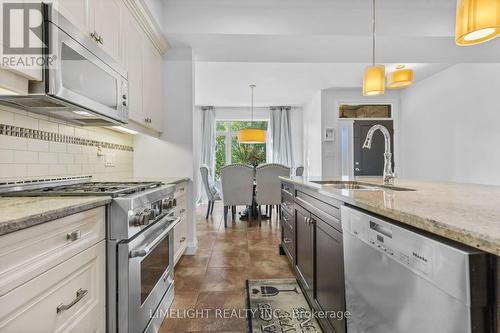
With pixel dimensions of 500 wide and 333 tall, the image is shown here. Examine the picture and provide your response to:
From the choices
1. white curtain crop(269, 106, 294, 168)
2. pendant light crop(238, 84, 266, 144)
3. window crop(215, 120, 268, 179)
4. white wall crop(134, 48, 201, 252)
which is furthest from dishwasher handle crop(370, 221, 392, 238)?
window crop(215, 120, 268, 179)

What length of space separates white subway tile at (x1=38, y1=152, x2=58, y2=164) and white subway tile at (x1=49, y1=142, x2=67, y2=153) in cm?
3

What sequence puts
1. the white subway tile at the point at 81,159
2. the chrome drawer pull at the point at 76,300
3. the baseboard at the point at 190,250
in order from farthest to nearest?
1. the baseboard at the point at 190,250
2. the white subway tile at the point at 81,159
3. the chrome drawer pull at the point at 76,300

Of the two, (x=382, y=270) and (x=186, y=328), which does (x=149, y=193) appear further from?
(x=382, y=270)

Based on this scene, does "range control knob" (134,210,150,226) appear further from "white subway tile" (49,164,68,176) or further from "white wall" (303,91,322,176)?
"white wall" (303,91,322,176)

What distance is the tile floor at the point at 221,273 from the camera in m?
1.67

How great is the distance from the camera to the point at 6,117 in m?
1.30

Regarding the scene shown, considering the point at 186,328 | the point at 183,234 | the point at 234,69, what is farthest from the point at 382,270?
the point at 234,69

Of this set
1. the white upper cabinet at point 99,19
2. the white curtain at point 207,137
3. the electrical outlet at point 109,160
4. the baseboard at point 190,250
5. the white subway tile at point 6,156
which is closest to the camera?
the white subway tile at point 6,156

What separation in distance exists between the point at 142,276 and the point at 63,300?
1.54 ft

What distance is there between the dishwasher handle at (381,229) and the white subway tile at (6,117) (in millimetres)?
1749

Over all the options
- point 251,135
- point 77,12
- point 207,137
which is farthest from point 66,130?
point 207,137

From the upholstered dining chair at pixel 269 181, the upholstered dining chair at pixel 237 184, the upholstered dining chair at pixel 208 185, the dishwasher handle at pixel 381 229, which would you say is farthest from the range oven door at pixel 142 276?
the upholstered dining chair at pixel 208 185

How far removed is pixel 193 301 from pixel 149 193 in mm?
957

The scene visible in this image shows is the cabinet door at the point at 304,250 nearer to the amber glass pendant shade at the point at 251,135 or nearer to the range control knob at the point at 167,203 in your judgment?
the range control knob at the point at 167,203
